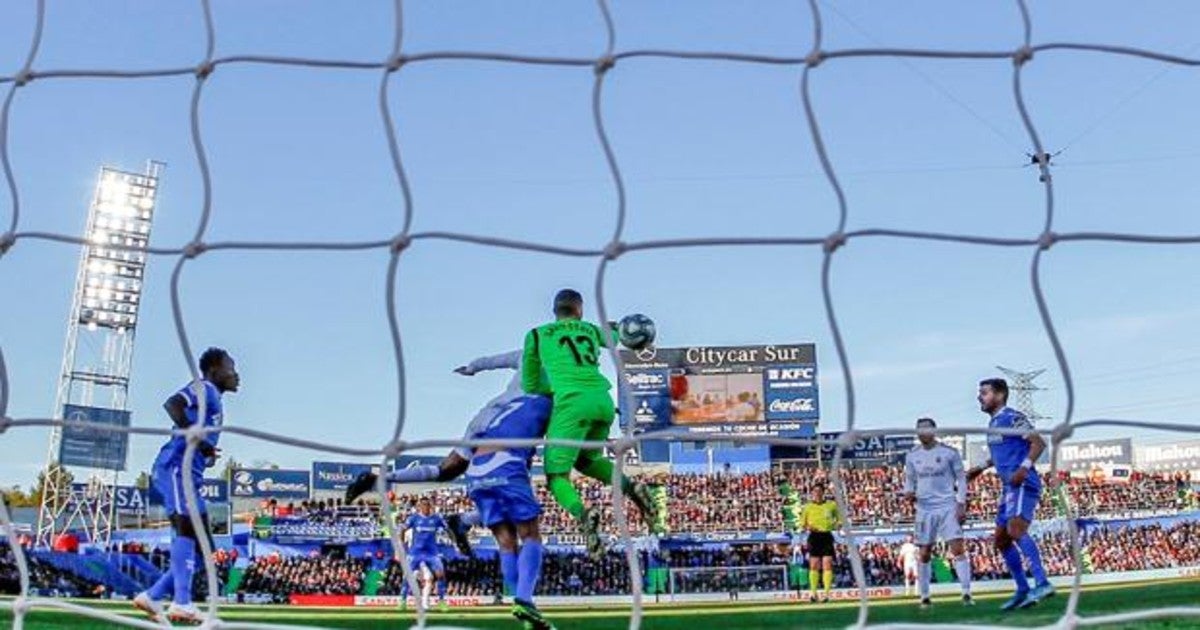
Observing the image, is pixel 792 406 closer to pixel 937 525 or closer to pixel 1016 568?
pixel 937 525

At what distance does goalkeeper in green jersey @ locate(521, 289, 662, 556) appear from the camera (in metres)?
6.11

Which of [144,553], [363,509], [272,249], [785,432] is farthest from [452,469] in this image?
[785,432]

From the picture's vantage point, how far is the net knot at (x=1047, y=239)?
2.95 meters

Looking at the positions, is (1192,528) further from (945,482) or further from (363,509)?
(945,482)

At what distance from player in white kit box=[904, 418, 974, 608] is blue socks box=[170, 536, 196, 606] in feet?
18.8

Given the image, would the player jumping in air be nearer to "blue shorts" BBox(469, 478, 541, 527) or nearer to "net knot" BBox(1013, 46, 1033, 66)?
"blue shorts" BBox(469, 478, 541, 527)

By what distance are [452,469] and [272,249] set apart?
447 cm

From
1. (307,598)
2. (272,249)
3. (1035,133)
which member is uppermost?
(1035,133)

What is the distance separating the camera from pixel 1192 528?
3256 centimetres

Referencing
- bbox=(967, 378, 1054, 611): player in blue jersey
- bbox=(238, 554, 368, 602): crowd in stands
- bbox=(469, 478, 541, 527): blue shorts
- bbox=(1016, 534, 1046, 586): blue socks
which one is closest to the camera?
bbox=(469, 478, 541, 527): blue shorts

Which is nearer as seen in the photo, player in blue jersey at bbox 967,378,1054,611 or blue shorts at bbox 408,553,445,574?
player in blue jersey at bbox 967,378,1054,611

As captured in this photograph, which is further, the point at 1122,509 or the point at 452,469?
the point at 1122,509

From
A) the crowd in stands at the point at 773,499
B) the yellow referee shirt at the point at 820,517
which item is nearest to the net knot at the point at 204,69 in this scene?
the yellow referee shirt at the point at 820,517

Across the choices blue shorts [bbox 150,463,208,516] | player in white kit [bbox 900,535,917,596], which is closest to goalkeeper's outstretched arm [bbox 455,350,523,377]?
blue shorts [bbox 150,463,208,516]
